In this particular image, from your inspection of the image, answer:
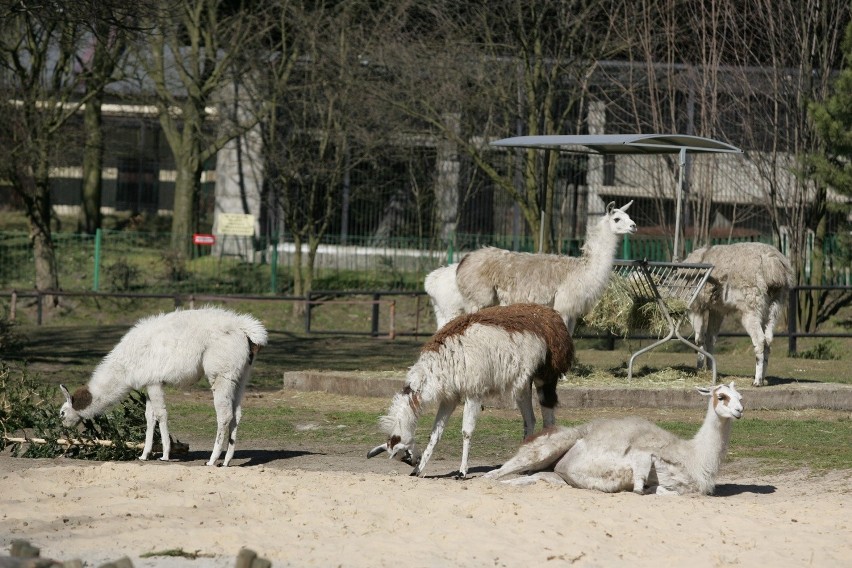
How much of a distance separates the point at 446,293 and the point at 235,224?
1397cm

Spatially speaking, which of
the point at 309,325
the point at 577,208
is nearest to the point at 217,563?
the point at 309,325

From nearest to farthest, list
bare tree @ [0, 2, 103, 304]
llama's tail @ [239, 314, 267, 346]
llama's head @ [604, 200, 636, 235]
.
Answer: llama's tail @ [239, 314, 267, 346], llama's head @ [604, 200, 636, 235], bare tree @ [0, 2, 103, 304]

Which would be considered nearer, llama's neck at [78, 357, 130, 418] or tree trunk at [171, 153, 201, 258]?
llama's neck at [78, 357, 130, 418]

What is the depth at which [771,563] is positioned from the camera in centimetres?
768

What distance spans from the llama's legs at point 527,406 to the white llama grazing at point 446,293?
5.38 meters

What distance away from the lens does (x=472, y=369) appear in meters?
10.2

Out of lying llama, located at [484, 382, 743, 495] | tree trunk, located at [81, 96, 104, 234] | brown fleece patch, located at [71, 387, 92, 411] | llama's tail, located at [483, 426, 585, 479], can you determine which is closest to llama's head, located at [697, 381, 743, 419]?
lying llama, located at [484, 382, 743, 495]

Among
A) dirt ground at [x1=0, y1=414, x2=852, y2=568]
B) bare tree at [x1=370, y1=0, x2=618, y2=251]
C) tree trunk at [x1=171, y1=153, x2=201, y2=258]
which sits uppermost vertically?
bare tree at [x1=370, y1=0, x2=618, y2=251]

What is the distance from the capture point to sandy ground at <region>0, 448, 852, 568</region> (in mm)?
7754

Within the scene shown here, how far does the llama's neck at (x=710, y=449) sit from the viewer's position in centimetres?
958

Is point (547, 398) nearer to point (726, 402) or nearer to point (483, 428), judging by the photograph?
point (726, 402)

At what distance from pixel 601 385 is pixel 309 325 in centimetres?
990

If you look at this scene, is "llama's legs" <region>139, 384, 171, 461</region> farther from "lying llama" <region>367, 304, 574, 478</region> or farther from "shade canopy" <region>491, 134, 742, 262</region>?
"shade canopy" <region>491, 134, 742, 262</region>

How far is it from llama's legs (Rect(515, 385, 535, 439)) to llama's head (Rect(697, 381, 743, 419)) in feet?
5.43
